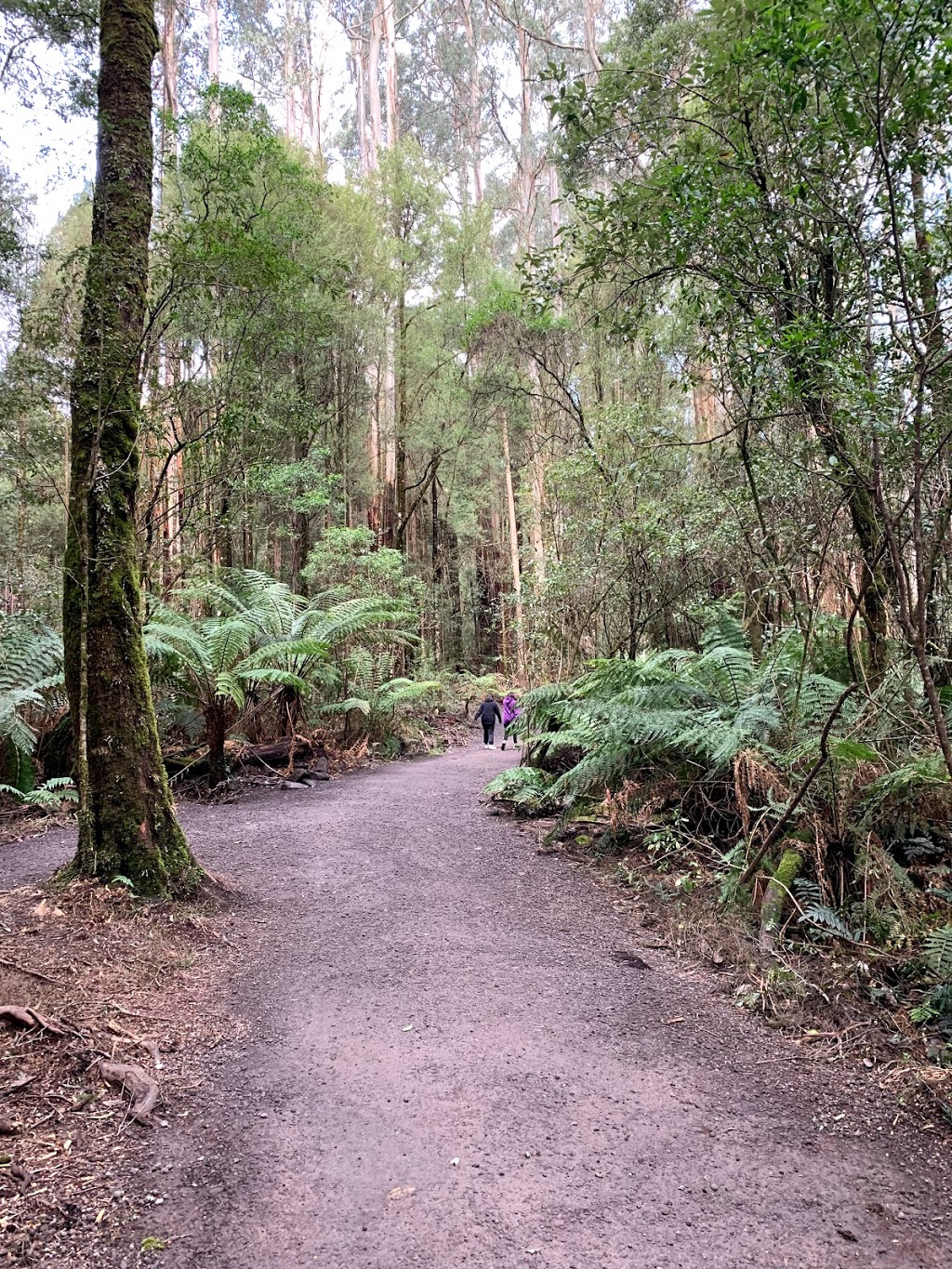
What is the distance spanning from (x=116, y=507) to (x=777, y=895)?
458cm

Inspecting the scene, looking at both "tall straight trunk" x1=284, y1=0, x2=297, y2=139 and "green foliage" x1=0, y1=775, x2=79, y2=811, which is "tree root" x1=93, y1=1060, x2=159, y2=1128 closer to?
"green foliage" x1=0, y1=775, x2=79, y2=811

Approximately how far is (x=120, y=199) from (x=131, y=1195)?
504 cm

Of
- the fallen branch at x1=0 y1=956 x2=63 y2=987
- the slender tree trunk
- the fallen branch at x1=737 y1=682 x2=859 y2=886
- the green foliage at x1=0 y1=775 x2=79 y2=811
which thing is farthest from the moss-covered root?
the green foliage at x1=0 y1=775 x2=79 y2=811

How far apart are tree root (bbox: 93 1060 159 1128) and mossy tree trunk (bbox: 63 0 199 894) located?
5.41 feet

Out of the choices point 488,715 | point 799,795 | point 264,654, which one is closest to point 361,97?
point 488,715

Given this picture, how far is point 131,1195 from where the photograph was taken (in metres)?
2.06

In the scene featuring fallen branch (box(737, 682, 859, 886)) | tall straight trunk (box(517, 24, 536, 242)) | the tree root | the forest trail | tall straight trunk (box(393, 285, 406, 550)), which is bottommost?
the forest trail

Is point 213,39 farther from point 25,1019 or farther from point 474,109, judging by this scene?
point 25,1019

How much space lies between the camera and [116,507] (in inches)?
172

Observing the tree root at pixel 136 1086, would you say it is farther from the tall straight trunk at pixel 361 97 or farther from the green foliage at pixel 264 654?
the tall straight trunk at pixel 361 97

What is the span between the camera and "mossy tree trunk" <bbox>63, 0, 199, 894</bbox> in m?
4.21

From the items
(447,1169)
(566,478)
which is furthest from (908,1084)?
(566,478)

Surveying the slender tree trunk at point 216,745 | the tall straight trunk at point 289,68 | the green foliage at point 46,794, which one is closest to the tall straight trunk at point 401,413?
the tall straight trunk at point 289,68

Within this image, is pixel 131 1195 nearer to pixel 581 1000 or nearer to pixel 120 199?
pixel 581 1000
